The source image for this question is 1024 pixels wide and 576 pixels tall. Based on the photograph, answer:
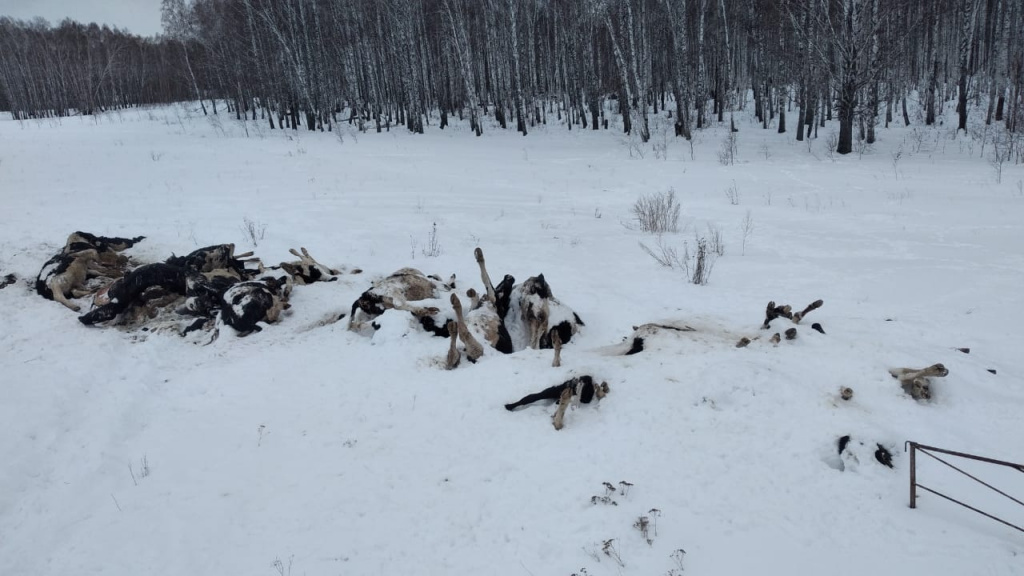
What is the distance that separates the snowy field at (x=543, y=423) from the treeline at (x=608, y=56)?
44.0 feet

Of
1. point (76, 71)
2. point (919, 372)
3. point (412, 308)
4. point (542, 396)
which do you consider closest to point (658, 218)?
point (412, 308)

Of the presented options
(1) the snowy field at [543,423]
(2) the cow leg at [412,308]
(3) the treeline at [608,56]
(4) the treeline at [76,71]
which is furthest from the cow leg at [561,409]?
(4) the treeline at [76,71]

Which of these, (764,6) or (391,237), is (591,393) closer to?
(391,237)

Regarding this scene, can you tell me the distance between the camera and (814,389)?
3.69m

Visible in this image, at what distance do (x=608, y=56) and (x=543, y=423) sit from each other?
32779 millimetres

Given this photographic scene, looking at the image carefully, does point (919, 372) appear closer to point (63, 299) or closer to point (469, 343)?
point (469, 343)

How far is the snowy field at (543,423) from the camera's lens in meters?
2.71

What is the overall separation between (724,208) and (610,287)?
15.6ft

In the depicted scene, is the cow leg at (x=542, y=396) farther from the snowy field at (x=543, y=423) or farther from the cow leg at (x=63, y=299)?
the cow leg at (x=63, y=299)

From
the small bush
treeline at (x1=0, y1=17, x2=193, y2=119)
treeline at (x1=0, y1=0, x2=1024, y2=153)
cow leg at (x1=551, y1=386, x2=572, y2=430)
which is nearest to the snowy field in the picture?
cow leg at (x1=551, y1=386, x2=572, y2=430)

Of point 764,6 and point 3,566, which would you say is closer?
point 3,566

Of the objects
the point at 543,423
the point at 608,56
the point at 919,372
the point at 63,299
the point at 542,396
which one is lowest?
the point at 543,423

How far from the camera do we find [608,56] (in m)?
32.0

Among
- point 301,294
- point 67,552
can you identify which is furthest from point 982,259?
point 67,552
